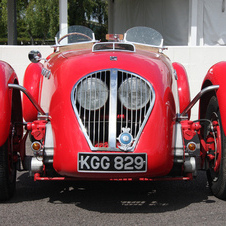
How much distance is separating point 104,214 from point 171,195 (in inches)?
34.5

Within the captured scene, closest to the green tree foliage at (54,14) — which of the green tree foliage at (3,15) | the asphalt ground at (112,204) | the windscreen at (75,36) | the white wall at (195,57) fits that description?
the green tree foliage at (3,15)

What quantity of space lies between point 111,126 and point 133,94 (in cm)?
36

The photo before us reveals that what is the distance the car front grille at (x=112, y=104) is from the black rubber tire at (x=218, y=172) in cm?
85

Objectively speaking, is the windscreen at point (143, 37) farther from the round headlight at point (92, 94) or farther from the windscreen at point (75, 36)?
the round headlight at point (92, 94)

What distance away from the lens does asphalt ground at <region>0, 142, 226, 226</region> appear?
12.1 ft

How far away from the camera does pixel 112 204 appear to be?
162 inches

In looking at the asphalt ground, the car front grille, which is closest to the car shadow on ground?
the asphalt ground

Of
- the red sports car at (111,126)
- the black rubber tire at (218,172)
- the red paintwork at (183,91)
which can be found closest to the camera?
the red sports car at (111,126)

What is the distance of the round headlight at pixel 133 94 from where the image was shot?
383 cm

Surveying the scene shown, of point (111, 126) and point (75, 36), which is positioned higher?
point (75, 36)

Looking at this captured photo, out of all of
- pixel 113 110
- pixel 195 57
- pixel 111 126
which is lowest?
pixel 111 126

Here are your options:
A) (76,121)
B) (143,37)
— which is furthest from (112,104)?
(143,37)

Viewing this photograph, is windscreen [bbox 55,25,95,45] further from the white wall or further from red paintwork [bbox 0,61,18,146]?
the white wall

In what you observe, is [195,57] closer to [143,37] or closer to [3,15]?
[143,37]
